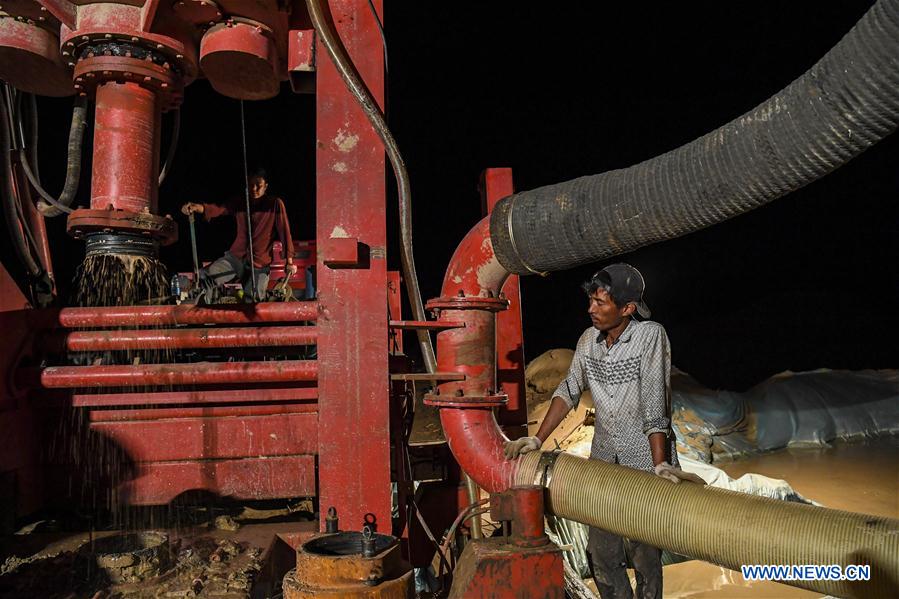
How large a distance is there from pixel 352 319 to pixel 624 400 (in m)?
1.37

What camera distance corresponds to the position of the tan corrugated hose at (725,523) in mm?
1591

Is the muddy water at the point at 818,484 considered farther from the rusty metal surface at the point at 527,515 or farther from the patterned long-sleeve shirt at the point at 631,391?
the rusty metal surface at the point at 527,515

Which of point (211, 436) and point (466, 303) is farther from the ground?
point (466, 303)

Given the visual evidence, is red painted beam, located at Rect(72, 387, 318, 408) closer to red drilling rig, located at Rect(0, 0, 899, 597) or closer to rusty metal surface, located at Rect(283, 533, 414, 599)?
red drilling rig, located at Rect(0, 0, 899, 597)

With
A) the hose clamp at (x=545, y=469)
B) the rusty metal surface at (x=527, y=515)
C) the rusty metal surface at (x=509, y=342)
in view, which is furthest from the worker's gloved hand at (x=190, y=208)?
the rusty metal surface at (x=527, y=515)

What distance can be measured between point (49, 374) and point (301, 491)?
1.61 metres

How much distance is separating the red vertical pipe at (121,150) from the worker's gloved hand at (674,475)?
129 inches

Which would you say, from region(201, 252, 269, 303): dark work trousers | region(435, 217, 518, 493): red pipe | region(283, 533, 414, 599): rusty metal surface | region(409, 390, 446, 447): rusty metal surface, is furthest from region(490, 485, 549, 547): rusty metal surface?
region(409, 390, 446, 447): rusty metal surface

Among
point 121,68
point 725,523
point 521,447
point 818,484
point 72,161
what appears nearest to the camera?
point 725,523

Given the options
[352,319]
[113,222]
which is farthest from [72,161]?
[352,319]

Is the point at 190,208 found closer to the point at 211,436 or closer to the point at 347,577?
the point at 211,436

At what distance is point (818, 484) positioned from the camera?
546 cm

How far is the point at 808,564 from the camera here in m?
1.65

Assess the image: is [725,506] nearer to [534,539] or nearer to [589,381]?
[534,539]
